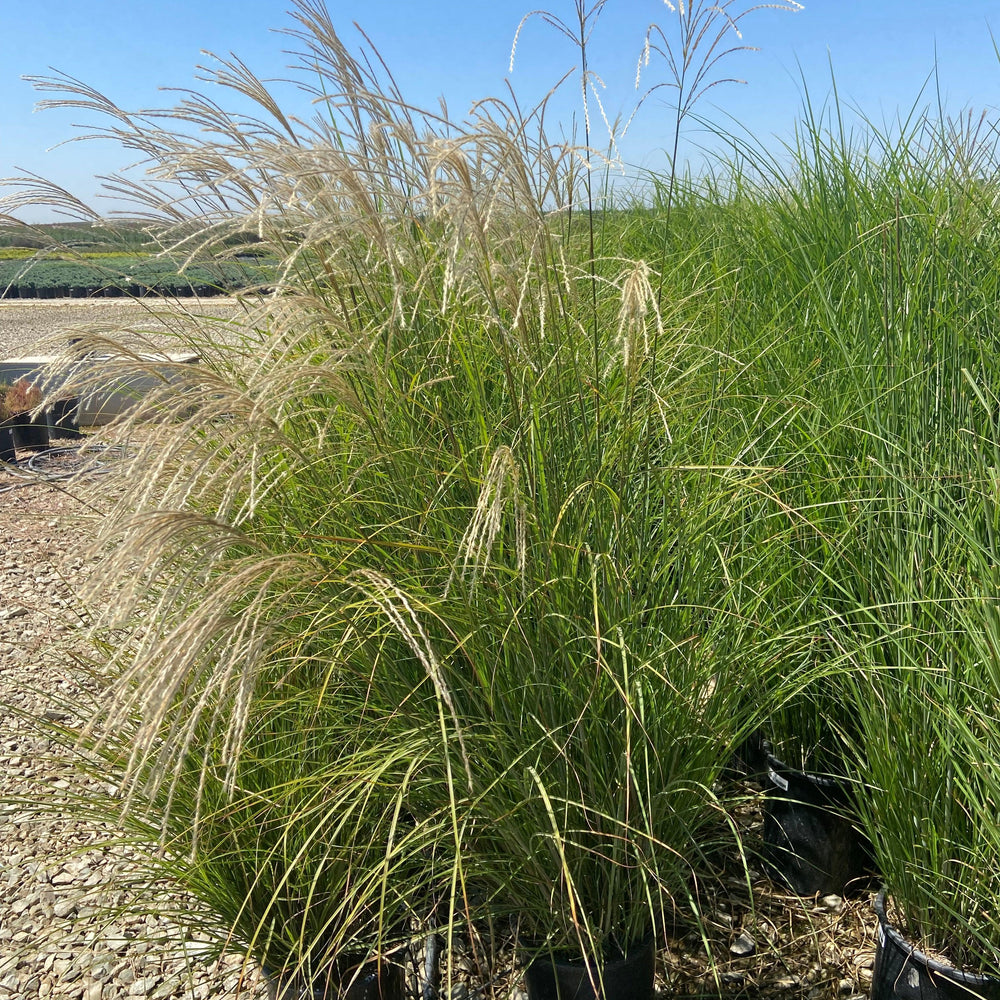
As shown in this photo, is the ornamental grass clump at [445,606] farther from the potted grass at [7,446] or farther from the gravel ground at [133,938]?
the potted grass at [7,446]

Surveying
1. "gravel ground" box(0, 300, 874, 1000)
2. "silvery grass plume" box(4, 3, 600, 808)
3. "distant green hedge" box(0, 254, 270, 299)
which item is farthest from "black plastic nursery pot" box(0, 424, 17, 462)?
"silvery grass plume" box(4, 3, 600, 808)

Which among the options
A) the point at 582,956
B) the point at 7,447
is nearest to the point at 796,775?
the point at 582,956

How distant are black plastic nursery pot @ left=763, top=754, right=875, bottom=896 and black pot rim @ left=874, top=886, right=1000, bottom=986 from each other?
288 mm

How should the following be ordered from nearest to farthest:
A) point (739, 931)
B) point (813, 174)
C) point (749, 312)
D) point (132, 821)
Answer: point (132, 821)
point (739, 931)
point (749, 312)
point (813, 174)

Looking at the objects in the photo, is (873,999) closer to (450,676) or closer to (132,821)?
(450,676)

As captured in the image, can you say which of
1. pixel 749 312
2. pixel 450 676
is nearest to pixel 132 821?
pixel 450 676

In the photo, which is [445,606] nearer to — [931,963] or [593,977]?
[593,977]

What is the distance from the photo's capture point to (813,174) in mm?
3309

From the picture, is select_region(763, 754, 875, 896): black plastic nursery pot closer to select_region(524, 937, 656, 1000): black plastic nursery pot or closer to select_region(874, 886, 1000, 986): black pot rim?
select_region(874, 886, 1000, 986): black pot rim

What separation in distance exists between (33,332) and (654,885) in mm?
17312

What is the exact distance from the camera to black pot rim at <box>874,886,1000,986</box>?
4.55 feet

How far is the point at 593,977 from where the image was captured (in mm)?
1476

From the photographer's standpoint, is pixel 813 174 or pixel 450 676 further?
pixel 813 174

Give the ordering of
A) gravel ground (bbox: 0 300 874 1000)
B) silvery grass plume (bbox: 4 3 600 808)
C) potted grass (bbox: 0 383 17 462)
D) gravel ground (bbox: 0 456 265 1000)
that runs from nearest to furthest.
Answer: silvery grass plume (bbox: 4 3 600 808) < gravel ground (bbox: 0 300 874 1000) < gravel ground (bbox: 0 456 265 1000) < potted grass (bbox: 0 383 17 462)
